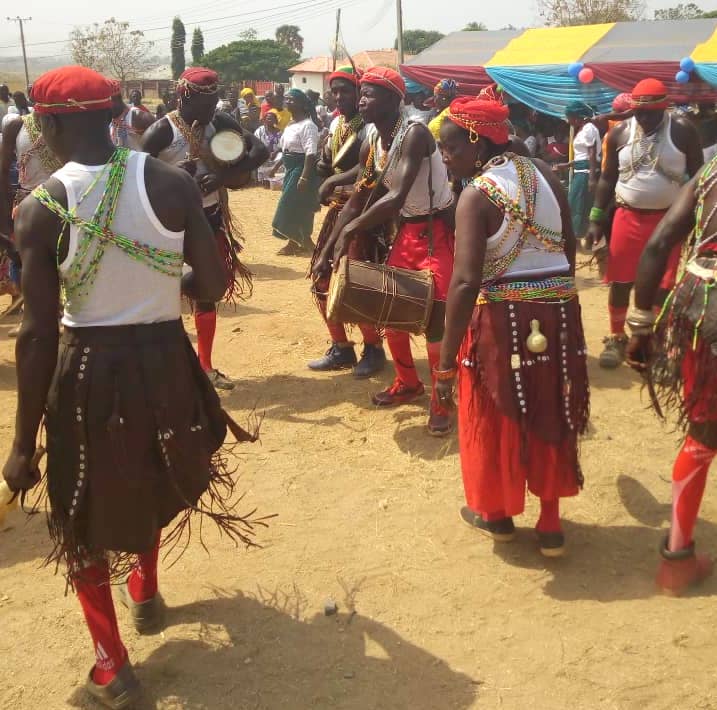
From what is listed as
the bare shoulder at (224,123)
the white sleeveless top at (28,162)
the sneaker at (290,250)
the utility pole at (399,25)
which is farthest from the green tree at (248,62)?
the bare shoulder at (224,123)

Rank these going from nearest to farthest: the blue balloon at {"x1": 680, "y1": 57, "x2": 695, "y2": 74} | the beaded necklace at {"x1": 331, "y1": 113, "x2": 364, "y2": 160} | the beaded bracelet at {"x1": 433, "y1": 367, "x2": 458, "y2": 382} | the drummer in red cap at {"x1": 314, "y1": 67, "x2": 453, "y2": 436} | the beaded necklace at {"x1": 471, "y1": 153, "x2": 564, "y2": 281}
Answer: the beaded necklace at {"x1": 471, "y1": 153, "x2": 564, "y2": 281} → the beaded bracelet at {"x1": 433, "y1": 367, "x2": 458, "y2": 382} → the drummer in red cap at {"x1": 314, "y1": 67, "x2": 453, "y2": 436} → the beaded necklace at {"x1": 331, "y1": 113, "x2": 364, "y2": 160} → the blue balloon at {"x1": 680, "y1": 57, "x2": 695, "y2": 74}

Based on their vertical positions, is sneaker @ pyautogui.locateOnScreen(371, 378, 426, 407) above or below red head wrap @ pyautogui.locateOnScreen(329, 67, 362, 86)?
below

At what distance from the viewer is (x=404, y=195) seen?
4340mm

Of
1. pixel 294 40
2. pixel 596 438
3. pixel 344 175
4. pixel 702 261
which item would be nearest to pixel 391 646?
pixel 702 261

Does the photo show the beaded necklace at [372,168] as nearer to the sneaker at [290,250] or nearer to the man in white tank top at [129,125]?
the sneaker at [290,250]

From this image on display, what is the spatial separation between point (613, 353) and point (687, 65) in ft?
25.4

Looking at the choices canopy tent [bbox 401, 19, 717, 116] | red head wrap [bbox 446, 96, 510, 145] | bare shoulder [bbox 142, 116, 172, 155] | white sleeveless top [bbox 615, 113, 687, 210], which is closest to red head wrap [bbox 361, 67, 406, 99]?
bare shoulder [bbox 142, 116, 172, 155]

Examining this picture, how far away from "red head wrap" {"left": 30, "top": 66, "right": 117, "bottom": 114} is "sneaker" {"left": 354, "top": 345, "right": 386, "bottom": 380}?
3.63 m

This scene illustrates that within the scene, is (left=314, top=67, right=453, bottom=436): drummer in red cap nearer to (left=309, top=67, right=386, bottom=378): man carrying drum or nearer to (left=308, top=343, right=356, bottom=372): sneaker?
(left=309, top=67, right=386, bottom=378): man carrying drum

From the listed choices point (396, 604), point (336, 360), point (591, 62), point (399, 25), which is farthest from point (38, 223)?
point (399, 25)

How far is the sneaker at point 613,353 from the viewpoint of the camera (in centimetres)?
576

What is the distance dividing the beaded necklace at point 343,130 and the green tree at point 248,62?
54198 millimetres

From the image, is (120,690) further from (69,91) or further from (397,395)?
(397,395)

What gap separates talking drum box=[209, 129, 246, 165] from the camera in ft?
16.6
